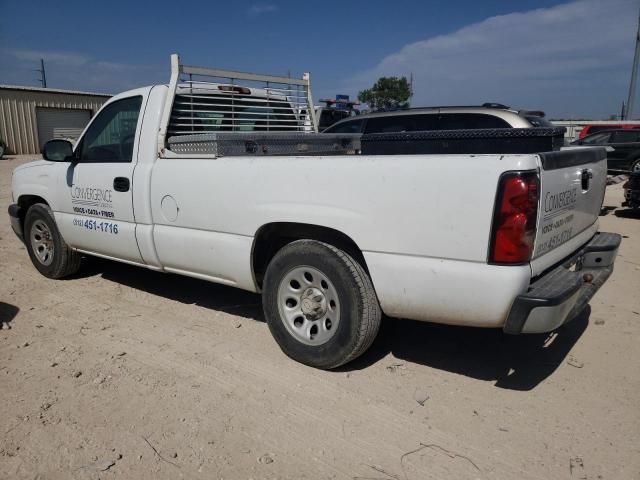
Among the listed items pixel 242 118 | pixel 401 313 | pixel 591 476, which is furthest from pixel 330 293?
pixel 242 118

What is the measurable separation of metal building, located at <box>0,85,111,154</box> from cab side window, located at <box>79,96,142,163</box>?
2304 centimetres

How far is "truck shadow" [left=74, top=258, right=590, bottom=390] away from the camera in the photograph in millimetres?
3531

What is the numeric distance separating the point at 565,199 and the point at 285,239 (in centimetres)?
184

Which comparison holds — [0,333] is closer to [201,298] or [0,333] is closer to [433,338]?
[201,298]

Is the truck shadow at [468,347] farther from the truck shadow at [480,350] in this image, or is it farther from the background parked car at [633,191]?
the background parked car at [633,191]

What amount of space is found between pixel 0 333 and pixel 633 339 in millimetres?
4977

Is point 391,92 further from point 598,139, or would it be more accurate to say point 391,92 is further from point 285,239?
point 285,239

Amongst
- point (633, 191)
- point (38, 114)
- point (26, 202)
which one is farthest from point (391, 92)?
point (26, 202)

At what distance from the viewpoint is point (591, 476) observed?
2.46 meters

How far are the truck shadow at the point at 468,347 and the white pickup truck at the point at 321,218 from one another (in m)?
0.62

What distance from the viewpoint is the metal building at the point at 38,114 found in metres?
26.7

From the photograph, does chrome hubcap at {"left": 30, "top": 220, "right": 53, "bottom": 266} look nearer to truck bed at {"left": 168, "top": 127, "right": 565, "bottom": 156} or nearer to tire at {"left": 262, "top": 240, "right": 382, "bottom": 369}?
truck bed at {"left": 168, "top": 127, "right": 565, "bottom": 156}

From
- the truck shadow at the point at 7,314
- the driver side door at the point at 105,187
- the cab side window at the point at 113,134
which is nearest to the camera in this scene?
the truck shadow at the point at 7,314

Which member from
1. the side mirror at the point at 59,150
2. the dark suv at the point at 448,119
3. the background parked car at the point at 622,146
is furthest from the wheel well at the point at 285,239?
the background parked car at the point at 622,146
